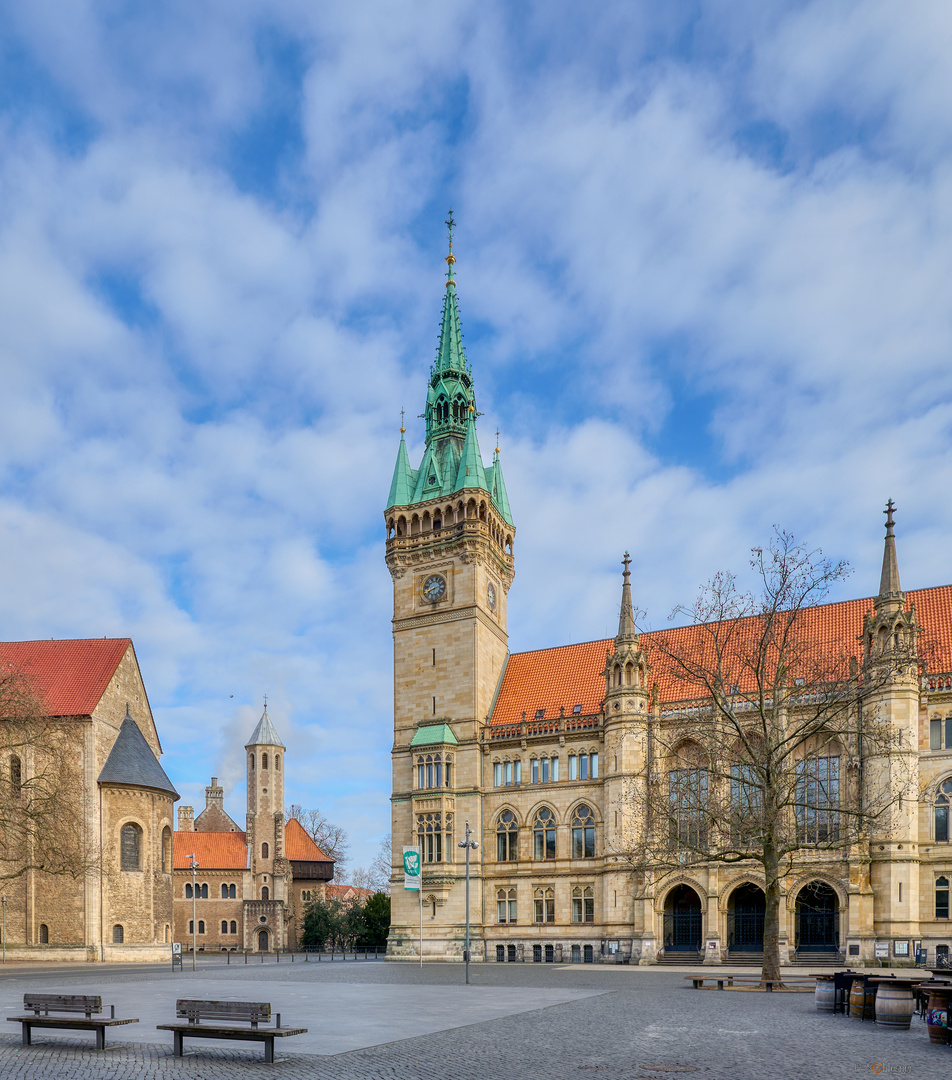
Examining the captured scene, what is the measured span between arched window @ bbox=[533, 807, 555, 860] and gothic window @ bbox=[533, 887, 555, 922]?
1761 mm

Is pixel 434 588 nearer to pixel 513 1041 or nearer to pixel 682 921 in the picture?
pixel 682 921

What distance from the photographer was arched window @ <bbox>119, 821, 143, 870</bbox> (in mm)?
56719

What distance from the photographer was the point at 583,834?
53.0 m

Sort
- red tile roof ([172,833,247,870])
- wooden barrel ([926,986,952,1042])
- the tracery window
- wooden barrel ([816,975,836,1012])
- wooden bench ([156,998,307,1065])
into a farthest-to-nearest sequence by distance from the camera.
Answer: red tile roof ([172,833,247,870]) < the tracery window < wooden barrel ([816,975,836,1012]) < wooden barrel ([926,986,952,1042]) < wooden bench ([156,998,307,1065])

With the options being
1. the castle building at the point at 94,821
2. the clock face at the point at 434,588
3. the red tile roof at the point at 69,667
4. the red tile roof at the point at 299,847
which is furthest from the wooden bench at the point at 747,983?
the red tile roof at the point at 299,847

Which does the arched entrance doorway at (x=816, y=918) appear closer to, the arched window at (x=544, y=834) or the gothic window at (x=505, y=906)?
the arched window at (x=544, y=834)

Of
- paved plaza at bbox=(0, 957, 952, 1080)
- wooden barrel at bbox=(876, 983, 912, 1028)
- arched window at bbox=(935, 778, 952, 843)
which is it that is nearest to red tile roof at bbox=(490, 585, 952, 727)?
arched window at bbox=(935, 778, 952, 843)

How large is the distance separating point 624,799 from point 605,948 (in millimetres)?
7674

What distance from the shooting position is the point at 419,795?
5669cm

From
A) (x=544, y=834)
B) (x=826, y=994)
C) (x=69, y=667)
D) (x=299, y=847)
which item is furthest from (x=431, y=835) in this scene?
(x=299, y=847)

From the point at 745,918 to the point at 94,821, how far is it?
3476cm

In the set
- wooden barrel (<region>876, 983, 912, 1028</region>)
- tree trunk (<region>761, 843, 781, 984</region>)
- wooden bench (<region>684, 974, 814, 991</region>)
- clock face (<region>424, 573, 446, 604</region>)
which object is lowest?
wooden bench (<region>684, 974, 814, 991</region>)

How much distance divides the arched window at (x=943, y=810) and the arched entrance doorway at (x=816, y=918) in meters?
5.58

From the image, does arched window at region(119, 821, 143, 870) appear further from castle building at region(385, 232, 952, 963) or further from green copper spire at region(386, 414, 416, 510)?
green copper spire at region(386, 414, 416, 510)
